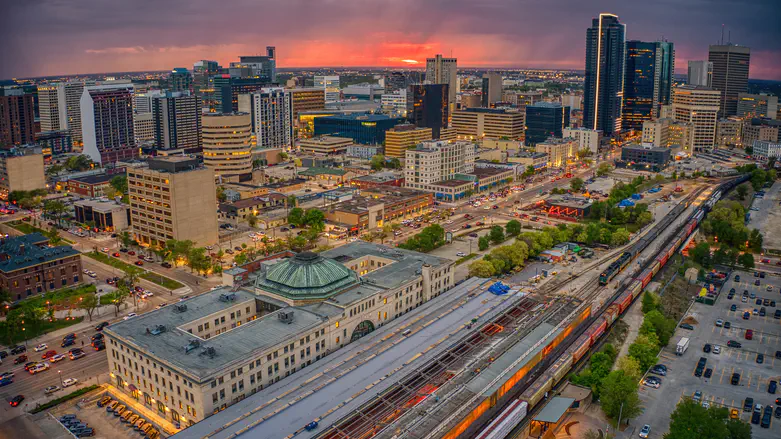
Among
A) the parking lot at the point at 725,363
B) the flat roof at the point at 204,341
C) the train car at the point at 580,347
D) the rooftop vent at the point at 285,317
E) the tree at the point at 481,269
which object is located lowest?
the parking lot at the point at 725,363

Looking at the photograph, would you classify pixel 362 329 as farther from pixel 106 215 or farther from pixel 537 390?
pixel 106 215

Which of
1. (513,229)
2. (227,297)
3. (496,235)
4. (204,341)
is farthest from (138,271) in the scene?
(513,229)

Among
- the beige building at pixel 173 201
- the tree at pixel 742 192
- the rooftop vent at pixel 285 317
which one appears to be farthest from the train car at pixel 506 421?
the tree at pixel 742 192

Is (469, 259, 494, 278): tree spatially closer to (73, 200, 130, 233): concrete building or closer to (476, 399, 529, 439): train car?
(476, 399, 529, 439): train car

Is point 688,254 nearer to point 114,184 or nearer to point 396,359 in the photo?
point 396,359

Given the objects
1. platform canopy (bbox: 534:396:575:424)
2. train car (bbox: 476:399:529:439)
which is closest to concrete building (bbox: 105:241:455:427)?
train car (bbox: 476:399:529:439)

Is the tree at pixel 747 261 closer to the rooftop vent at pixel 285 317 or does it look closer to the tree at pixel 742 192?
the tree at pixel 742 192
